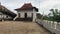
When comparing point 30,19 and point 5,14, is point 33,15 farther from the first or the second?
point 5,14

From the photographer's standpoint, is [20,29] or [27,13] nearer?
[20,29]

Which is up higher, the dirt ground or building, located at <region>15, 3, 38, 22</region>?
building, located at <region>15, 3, 38, 22</region>

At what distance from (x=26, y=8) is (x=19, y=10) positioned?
2228 millimetres

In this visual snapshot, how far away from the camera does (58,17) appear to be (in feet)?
82.5

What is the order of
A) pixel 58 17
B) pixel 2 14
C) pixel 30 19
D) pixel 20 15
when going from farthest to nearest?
1. pixel 2 14
2. pixel 20 15
3. pixel 30 19
4. pixel 58 17

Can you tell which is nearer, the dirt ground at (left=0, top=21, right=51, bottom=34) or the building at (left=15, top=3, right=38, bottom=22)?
the dirt ground at (left=0, top=21, right=51, bottom=34)

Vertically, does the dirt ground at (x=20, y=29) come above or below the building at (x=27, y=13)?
below

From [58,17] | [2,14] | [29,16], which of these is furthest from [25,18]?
[58,17]

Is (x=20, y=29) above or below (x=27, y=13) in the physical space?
below

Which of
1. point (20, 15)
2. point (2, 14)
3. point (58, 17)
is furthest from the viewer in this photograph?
point (2, 14)

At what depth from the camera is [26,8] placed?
41906 millimetres

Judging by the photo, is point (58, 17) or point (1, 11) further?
point (1, 11)

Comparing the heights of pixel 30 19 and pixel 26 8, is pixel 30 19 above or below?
below

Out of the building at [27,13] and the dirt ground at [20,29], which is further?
the building at [27,13]
